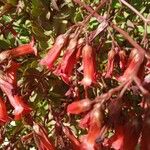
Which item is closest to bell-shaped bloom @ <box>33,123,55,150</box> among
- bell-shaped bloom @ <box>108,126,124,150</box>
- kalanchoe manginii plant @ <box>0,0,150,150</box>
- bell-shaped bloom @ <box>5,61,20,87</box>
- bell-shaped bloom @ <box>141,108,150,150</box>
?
kalanchoe manginii plant @ <box>0,0,150,150</box>

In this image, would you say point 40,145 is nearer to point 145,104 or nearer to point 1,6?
point 145,104

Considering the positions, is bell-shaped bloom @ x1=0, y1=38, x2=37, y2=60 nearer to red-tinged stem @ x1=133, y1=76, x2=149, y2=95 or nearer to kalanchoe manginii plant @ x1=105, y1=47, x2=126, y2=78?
kalanchoe manginii plant @ x1=105, y1=47, x2=126, y2=78

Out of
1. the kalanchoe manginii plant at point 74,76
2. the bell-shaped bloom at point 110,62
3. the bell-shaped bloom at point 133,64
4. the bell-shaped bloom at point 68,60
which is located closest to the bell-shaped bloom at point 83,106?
the kalanchoe manginii plant at point 74,76

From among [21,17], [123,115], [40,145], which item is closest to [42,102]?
[21,17]

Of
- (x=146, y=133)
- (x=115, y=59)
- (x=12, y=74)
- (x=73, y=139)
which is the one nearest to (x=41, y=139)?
(x=73, y=139)

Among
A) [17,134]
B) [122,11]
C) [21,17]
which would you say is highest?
[21,17]

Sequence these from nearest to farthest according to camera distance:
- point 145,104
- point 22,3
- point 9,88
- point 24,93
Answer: point 145,104 → point 9,88 → point 24,93 → point 22,3

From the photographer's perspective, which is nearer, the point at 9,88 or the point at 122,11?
the point at 9,88

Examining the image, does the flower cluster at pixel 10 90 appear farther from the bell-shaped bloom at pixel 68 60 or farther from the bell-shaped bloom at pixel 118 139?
the bell-shaped bloom at pixel 118 139
